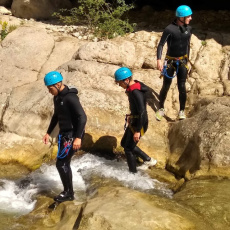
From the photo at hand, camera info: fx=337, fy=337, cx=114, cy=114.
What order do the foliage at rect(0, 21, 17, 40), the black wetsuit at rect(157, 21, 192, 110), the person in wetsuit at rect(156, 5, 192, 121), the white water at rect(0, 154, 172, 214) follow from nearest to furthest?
the white water at rect(0, 154, 172, 214) < the person in wetsuit at rect(156, 5, 192, 121) < the black wetsuit at rect(157, 21, 192, 110) < the foliage at rect(0, 21, 17, 40)

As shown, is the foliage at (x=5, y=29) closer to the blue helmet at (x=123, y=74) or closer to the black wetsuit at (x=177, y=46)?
the black wetsuit at (x=177, y=46)

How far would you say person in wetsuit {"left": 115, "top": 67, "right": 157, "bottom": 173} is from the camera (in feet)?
20.5

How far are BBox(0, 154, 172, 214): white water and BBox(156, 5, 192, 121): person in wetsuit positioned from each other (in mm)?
1995

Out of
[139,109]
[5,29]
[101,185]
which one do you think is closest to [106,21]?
[5,29]

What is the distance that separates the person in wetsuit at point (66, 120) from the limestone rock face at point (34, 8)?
949cm

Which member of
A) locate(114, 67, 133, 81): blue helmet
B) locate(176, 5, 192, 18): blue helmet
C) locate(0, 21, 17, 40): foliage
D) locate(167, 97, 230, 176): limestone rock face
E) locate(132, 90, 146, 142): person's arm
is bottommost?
locate(167, 97, 230, 176): limestone rock face

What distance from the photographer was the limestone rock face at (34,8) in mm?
14070

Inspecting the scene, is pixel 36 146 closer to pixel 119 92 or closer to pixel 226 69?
pixel 119 92

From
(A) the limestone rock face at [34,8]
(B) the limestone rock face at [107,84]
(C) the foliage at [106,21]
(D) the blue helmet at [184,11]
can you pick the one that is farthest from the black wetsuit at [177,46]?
(A) the limestone rock face at [34,8]

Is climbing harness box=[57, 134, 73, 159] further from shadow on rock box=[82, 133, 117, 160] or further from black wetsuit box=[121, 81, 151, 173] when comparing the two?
shadow on rock box=[82, 133, 117, 160]

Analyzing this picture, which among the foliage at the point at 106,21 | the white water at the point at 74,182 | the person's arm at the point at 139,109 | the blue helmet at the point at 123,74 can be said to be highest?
the foliage at the point at 106,21

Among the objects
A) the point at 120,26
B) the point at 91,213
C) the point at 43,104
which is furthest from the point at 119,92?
the point at 91,213

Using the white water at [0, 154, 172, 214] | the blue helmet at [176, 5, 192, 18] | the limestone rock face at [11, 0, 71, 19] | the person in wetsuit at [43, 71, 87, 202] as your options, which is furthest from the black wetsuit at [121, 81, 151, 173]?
the limestone rock face at [11, 0, 71, 19]

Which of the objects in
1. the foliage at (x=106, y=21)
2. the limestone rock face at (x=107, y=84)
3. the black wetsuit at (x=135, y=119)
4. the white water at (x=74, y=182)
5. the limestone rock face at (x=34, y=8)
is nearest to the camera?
the black wetsuit at (x=135, y=119)
